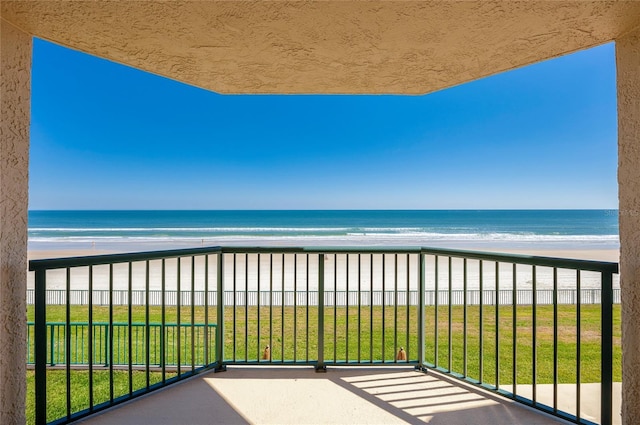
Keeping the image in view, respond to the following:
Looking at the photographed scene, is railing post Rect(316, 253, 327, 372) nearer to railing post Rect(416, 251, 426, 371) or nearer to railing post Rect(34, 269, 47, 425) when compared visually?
railing post Rect(416, 251, 426, 371)

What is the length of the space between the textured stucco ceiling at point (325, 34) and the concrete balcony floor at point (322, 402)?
204 cm

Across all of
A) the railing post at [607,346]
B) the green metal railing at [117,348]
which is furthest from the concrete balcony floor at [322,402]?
the green metal railing at [117,348]

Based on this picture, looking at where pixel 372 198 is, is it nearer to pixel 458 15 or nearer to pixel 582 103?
pixel 582 103

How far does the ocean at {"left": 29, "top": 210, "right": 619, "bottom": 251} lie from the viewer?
18.7 meters

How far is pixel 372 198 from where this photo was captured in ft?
101

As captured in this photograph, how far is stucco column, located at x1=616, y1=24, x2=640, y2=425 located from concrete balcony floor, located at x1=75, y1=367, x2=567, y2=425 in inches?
17.9

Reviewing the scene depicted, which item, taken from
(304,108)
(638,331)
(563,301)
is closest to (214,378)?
(638,331)

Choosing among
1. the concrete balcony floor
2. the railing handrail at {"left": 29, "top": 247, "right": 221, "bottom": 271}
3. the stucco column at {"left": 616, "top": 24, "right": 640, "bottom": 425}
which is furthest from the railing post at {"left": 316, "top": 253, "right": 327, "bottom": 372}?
the stucco column at {"left": 616, "top": 24, "right": 640, "bottom": 425}

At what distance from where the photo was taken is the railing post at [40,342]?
1.71 meters

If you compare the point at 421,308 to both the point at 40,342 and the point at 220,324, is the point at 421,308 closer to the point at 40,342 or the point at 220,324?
the point at 220,324

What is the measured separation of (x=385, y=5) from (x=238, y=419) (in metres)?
2.24

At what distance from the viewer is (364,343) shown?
17.5 feet

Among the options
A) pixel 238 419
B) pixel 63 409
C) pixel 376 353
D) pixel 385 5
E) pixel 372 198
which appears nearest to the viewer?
pixel 385 5

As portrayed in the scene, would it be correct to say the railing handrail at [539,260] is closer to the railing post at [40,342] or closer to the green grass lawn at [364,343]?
the green grass lawn at [364,343]
